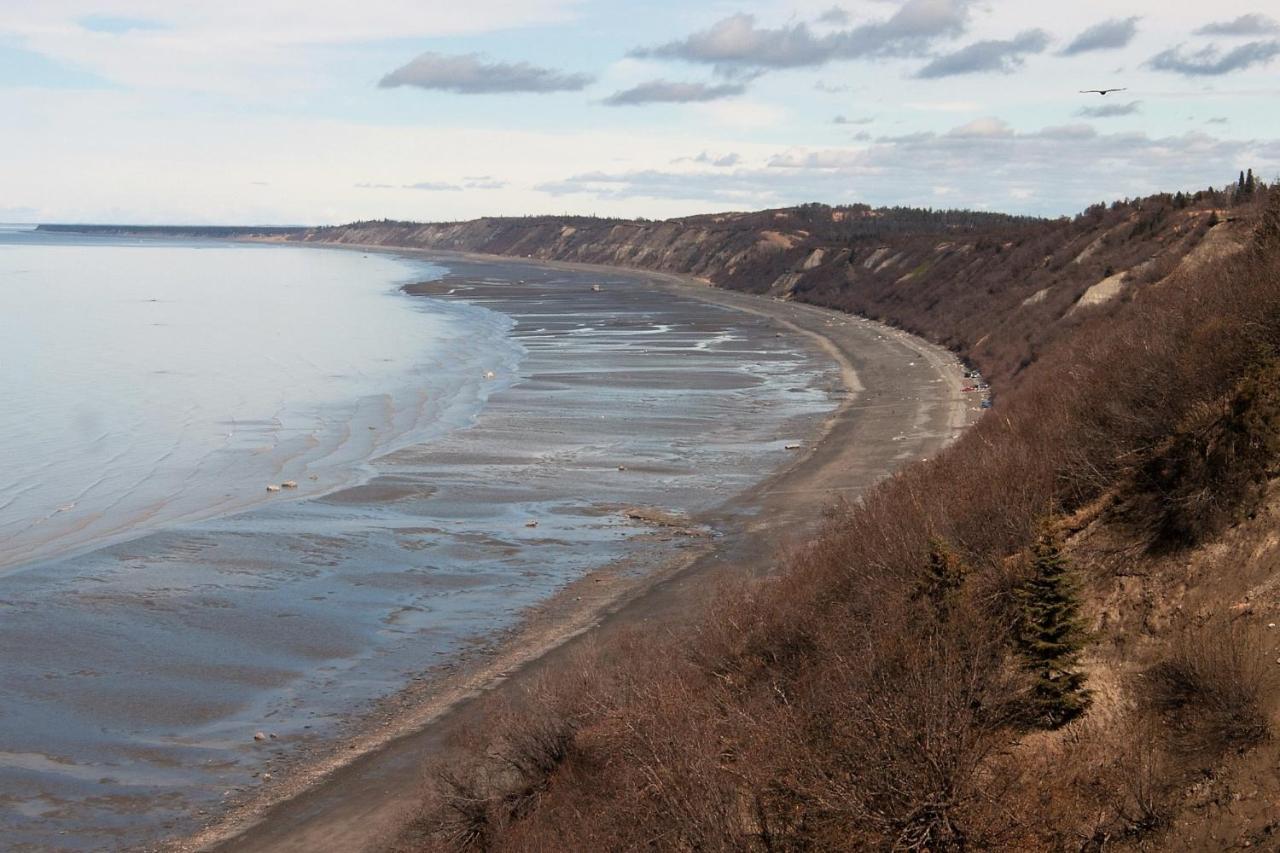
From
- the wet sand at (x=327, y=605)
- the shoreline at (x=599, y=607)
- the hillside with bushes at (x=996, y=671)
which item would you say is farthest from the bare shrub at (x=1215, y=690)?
the wet sand at (x=327, y=605)

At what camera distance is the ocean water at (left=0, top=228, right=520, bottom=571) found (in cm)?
3391

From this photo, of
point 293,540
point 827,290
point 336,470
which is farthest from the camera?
point 827,290

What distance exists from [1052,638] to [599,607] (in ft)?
40.7

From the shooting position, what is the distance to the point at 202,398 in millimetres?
52562

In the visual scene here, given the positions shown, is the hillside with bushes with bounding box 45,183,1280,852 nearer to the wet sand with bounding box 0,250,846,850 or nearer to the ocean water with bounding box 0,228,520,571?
the wet sand with bounding box 0,250,846,850

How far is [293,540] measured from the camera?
2927 centimetres

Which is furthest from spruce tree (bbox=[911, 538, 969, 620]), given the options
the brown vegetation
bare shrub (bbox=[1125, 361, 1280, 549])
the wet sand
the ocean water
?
the ocean water

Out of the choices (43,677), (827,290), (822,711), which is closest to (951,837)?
(822,711)

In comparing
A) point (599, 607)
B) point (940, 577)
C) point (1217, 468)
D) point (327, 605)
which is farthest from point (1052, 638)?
point (327, 605)

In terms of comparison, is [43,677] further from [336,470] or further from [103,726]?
[336,470]

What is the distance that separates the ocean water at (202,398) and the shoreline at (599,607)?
39.4ft

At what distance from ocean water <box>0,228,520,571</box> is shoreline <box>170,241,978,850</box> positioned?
12.0 metres

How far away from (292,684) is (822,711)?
Result: 1196cm

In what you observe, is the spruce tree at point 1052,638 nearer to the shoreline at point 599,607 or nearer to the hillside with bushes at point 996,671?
the hillside with bushes at point 996,671
